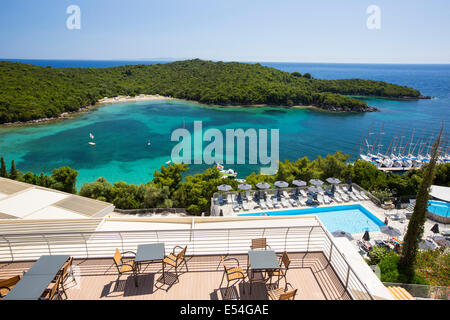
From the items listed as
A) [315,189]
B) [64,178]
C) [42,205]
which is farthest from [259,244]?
[64,178]

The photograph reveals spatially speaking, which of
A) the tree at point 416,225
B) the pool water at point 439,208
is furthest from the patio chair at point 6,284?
the pool water at point 439,208

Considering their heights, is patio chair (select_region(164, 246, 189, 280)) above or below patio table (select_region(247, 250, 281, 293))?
below

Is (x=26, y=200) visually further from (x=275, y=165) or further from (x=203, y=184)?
(x=275, y=165)

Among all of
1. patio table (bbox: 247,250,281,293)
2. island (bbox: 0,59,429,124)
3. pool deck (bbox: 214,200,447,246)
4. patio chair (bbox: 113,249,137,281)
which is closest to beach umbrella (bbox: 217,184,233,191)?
pool deck (bbox: 214,200,447,246)

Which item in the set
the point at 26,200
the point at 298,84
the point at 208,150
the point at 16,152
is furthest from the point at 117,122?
the point at 298,84

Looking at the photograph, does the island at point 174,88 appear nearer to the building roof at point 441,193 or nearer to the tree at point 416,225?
the building roof at point 441,193

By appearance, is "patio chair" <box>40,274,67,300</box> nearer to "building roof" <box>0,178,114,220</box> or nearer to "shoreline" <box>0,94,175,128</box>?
"building roof" <box>0,178,114,220</box>
